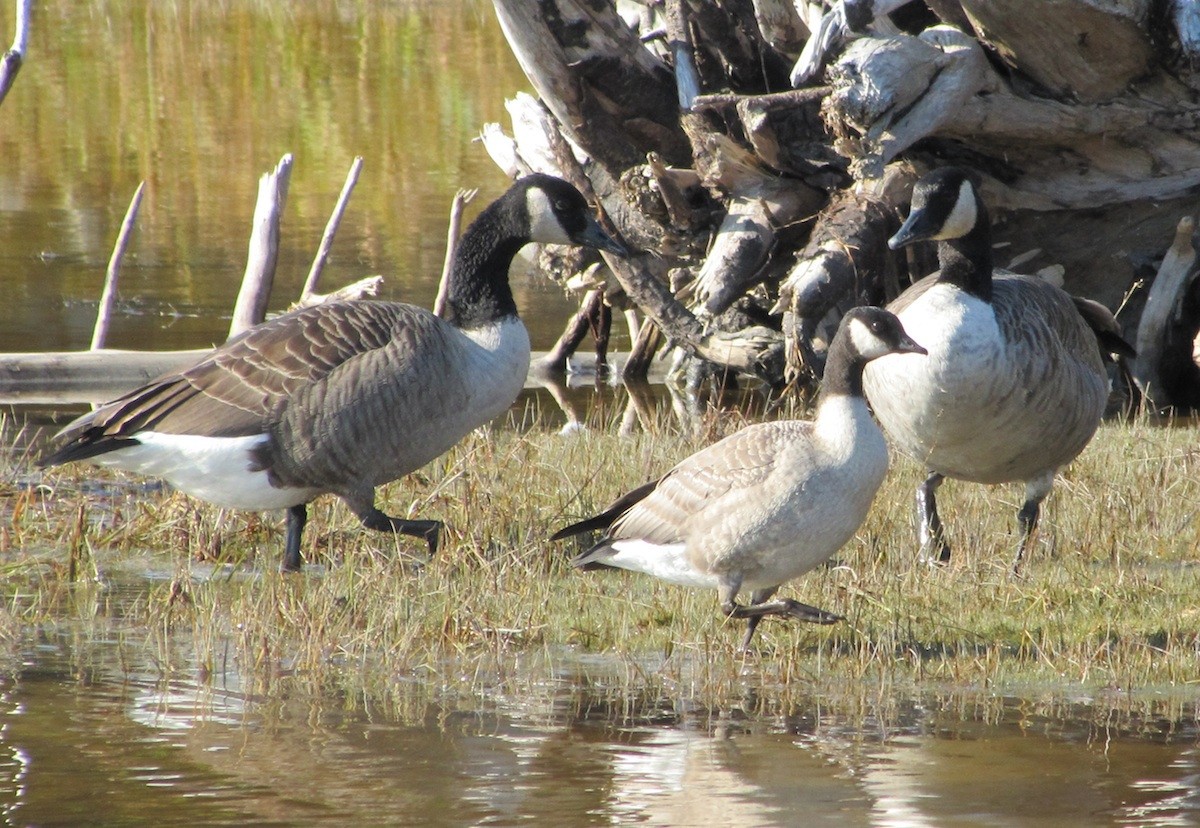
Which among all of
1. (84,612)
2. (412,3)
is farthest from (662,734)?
(412,3)

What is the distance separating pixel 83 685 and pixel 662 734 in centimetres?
193

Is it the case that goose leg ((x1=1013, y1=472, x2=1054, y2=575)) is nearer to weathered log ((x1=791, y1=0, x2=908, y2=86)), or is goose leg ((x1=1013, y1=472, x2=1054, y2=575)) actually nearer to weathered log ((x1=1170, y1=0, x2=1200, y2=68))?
weathered log ((x1=791, y1=0, x2=908, y2=86))

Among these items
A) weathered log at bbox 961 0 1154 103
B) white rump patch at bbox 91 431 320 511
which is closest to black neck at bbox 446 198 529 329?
white rump patch at bbox 91 431 320 511

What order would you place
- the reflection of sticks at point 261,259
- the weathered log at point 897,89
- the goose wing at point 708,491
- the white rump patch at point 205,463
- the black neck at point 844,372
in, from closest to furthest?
1. the goose wing at point 708,491
2. the black neck at point 844,372
3. the white rump patch at point 205,463
4. the weathered log at point 897,89
5. the reflection of sticks at point 261,259

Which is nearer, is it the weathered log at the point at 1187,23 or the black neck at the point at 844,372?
the black neck at the point at 844,372

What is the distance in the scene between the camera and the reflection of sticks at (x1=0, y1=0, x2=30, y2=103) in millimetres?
8695

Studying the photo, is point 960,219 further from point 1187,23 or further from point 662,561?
point 1187,23

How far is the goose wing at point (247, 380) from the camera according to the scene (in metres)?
6.57

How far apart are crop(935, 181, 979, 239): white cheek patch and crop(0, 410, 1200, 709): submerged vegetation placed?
1.38m

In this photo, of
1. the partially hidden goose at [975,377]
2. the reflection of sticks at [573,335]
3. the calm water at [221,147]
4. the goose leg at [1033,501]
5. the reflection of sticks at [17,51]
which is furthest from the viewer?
the calm water at [221,147]

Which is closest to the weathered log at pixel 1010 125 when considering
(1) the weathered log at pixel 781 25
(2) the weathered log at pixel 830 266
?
(2) the weathered log at pixel 830 266

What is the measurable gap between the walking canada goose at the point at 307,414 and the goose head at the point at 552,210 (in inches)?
36.8

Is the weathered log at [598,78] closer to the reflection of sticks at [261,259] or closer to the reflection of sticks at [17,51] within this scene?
the reflection of sticks at [261,259]

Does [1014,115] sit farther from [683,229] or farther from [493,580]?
[493,580]
